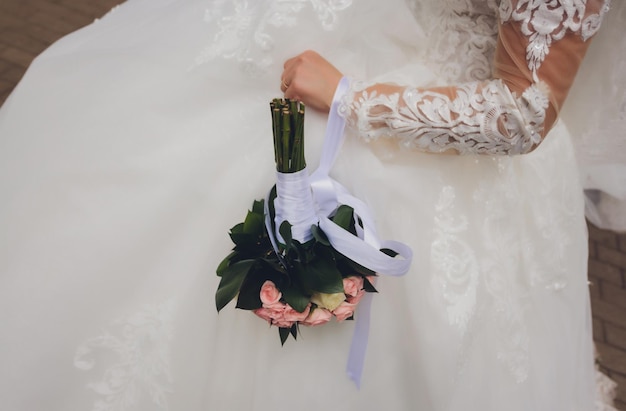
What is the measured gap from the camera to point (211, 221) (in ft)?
2.82

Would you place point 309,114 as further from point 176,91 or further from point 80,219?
point 80,219

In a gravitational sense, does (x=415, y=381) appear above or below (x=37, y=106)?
below

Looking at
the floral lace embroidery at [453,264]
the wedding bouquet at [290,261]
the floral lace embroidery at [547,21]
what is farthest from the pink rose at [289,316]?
the floral lace embroidery at [547,21]

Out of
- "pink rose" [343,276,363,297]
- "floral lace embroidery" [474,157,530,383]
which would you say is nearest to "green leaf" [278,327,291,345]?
"pink rose" [343,276,363,297]

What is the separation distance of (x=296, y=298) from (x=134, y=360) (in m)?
0.27

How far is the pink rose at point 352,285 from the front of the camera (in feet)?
2.52

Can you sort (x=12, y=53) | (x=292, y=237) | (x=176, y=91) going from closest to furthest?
(x=292, y=237) < (x=176, y=91) < (x=12, y=53)

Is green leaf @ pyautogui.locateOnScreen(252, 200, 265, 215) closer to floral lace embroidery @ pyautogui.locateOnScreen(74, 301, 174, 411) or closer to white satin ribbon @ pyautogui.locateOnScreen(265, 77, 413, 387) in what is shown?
white satin ribbon @ pyautogui.locateOnScreen(265, 77, 413, 387)

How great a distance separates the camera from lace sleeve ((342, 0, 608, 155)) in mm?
815

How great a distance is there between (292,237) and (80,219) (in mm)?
322

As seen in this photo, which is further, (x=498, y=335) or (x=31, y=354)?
(x=498, y=335)

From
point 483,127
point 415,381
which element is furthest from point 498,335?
point 483,127

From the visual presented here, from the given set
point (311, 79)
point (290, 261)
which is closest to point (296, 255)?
point (290, 261)

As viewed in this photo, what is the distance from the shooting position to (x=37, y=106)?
924mm
